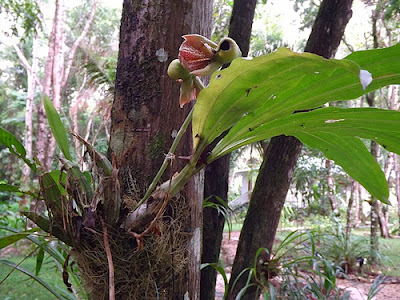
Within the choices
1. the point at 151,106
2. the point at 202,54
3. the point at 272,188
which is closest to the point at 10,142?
the point at 151,106

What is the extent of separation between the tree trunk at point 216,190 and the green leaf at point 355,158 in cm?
60

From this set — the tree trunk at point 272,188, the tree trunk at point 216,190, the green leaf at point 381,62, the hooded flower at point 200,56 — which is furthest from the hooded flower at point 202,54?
the tree trunk at point 272,188

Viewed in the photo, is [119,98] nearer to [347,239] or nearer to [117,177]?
[117,177]

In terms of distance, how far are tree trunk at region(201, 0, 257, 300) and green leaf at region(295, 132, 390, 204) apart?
0.60 m

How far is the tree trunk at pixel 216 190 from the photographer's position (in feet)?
3.74

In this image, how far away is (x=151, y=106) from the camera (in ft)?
1.93

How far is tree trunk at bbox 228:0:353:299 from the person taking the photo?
129cm

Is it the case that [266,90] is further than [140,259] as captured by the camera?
No

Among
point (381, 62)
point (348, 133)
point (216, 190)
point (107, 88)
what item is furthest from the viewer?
point (107, 88)

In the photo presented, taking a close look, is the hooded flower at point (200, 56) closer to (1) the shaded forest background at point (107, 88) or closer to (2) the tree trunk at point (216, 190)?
(1) the shaded forest background at point (107, 88)

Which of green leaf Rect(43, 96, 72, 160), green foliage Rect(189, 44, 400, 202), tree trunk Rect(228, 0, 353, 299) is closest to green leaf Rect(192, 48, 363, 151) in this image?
green foliage Rect(189, 44, 400, 202)

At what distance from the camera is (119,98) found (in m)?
0.61

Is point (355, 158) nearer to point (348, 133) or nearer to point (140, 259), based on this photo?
point (348, 133)

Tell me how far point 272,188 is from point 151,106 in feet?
2.67
